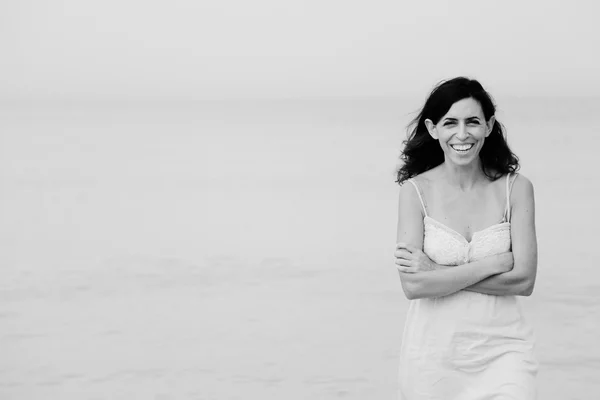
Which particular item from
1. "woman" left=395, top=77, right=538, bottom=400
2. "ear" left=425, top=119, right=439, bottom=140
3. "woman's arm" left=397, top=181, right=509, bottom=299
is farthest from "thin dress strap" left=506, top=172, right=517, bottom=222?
"ear" left=425, top=119, right=439, bottom=140

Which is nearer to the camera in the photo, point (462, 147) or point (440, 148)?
point (462, 147)

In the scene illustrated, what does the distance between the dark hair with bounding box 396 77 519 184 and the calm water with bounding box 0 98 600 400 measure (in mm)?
2251

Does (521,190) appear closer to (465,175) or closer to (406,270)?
(465,175)

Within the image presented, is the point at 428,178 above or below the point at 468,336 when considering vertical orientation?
above

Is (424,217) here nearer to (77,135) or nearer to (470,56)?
(470,56)

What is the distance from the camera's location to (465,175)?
3.23 meters

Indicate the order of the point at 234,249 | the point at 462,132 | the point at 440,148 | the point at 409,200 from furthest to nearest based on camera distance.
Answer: the point at 234,249 < the point at 440,148 < the point at 409,200 < the point at 462,132

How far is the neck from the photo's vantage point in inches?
A: 127

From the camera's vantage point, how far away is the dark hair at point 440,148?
3.14 metres

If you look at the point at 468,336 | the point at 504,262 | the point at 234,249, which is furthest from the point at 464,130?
the point at 234,249

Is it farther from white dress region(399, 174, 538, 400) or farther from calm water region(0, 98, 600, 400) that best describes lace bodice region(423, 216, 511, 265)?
calm water region(0, 98, 600, 400)

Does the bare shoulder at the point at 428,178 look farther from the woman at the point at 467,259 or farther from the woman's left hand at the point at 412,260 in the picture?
the woman's left hand at the point at 412,260

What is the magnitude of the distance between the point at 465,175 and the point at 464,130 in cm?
17

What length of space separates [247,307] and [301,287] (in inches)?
18.5
